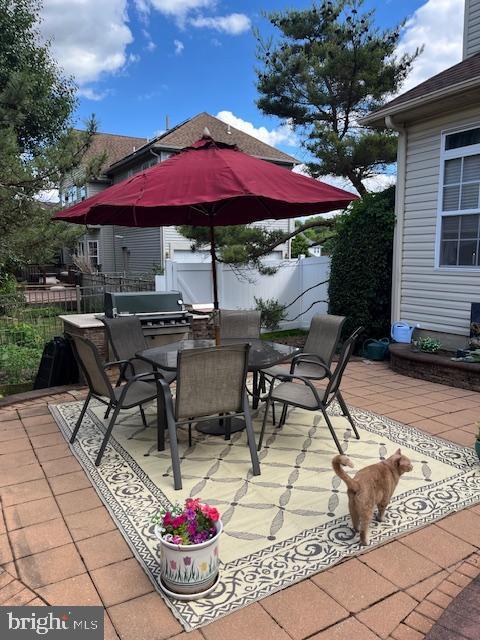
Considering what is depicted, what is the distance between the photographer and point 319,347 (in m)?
4.31

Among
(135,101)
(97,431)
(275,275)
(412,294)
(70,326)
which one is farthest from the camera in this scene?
(135,101)

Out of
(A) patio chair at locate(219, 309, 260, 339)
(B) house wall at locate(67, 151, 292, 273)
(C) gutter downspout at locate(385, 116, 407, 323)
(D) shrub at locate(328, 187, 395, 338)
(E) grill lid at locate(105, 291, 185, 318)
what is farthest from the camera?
(B) house wall at locate(67, 151, 292, 273)

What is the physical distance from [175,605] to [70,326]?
4.44 meters

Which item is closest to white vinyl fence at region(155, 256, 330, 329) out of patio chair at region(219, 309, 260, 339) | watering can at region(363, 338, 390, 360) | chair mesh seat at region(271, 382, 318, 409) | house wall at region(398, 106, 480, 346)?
watering can at region(363, 338, 390, 360)

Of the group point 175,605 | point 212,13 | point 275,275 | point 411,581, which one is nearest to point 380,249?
point 275,275

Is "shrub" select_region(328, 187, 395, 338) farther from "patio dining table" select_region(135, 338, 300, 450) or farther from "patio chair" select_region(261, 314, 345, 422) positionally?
"patio dining table" select_region(135, 338, 300, 450)

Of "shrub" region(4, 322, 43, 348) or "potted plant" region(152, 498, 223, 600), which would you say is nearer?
"potted plant" region(152, 498, 223, 600)

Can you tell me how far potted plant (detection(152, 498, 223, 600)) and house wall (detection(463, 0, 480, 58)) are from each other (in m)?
7.97

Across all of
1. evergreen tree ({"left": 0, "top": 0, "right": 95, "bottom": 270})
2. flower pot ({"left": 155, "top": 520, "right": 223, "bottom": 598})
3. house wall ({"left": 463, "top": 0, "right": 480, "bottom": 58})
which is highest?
house wall ({"left": 463, "top": 0, "right": 480, "bottom": 58})

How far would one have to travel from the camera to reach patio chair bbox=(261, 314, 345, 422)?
13.1 ft

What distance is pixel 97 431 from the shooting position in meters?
3.96

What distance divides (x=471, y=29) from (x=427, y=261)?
3.73m

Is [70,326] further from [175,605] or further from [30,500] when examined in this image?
[175,605]

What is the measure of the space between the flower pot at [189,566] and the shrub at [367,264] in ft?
17.9
